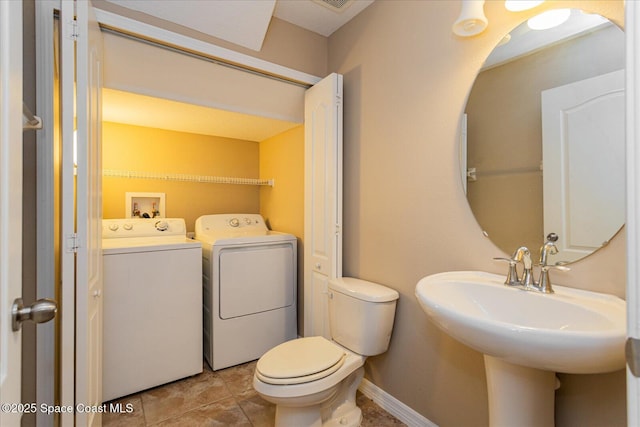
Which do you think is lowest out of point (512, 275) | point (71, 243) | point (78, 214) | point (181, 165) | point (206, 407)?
point (206, 407)

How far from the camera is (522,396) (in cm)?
103

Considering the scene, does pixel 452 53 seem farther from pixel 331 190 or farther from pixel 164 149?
pixel 164 149

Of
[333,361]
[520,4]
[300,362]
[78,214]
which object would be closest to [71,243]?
[78,214]

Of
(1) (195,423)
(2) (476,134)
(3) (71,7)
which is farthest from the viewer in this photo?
(1) (195,423)

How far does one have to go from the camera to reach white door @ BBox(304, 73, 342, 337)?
2.02 metres

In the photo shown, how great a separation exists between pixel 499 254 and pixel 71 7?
1969mm

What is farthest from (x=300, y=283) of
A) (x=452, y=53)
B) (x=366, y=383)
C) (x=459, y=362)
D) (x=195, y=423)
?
(x=452, y=53)

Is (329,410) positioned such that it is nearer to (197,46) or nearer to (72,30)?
(72,30)

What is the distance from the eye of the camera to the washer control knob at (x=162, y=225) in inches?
95.0

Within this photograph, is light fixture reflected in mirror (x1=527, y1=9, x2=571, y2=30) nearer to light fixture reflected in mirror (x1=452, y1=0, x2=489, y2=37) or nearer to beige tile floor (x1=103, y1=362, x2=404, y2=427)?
light fixture reflected in mirror (x1=452, y1=0, x2=489, y2=37)

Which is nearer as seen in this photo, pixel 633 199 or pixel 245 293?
pixel 633 199

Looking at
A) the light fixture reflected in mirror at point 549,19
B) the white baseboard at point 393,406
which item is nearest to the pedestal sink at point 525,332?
the white baseboard at point 393,406

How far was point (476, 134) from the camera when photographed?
1391mm

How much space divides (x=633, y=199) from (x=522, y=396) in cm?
86
